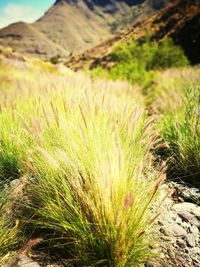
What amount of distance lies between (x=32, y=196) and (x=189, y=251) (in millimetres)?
1032

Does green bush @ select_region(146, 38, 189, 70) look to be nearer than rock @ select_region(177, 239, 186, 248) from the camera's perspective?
No

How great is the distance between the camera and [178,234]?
2299 mm

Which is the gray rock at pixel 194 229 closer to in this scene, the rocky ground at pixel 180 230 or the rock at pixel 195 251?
the rocky ground at pixel 180 230

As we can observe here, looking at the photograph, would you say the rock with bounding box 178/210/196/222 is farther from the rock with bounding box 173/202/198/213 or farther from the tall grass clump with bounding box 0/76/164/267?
the tall grass clump with bounding box 0/76/164/267

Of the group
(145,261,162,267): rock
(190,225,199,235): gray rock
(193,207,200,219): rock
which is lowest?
(190,225,199,235): gray rock

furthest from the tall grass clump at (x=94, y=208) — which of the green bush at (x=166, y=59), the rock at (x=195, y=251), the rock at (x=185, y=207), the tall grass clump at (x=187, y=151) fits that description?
the green bush at (x=166, y=59)

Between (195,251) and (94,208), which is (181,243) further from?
(94,208)

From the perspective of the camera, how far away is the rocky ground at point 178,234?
2.03 m

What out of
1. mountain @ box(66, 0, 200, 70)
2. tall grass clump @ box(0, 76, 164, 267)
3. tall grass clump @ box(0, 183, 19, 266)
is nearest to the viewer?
tall grass clump @ box(0, 76, 164, 267)

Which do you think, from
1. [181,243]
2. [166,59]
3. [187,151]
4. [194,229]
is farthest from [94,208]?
[166,59]

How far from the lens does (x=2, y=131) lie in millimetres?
3445

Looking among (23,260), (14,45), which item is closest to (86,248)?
(23,260)

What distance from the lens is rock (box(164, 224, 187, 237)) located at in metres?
2.29

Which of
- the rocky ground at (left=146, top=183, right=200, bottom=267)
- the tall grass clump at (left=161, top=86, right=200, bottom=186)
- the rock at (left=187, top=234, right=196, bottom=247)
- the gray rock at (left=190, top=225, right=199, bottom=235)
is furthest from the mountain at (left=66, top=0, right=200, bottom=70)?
the rock at (left=187, top=234, right=196, bottom=247)
